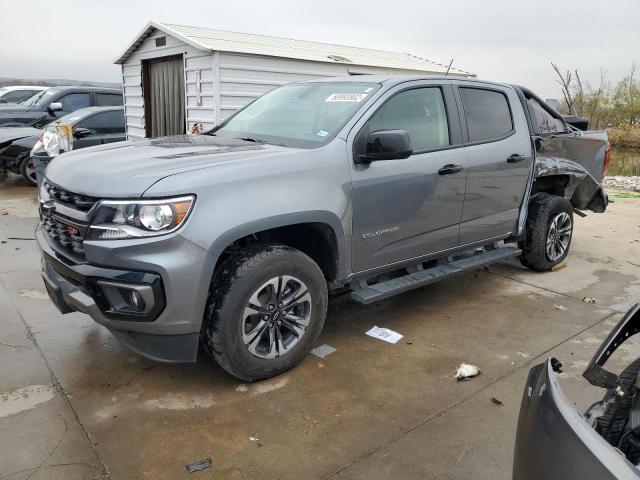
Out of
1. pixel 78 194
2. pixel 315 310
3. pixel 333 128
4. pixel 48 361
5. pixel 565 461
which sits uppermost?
pixel 333 128

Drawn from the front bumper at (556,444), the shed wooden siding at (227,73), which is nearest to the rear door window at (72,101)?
the shed wooden siding at (227,73)

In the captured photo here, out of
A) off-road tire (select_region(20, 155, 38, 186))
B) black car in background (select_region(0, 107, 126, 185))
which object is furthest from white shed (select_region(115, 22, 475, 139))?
off-road tire (select_region(20, 155, 38, 186))

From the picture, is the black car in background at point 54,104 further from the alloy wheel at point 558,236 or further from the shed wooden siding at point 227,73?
the alloy wheel at point 558,236

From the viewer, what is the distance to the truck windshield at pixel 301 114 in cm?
358

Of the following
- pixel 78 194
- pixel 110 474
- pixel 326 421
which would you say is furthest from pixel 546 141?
pixel 110 474

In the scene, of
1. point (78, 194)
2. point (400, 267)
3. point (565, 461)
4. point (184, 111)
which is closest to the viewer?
point (565, 461)

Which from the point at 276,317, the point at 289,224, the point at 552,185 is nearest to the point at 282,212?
the point at 289,224

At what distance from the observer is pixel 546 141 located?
507 centimetres

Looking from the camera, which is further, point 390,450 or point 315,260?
point 315,260

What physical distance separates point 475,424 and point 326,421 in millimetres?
809

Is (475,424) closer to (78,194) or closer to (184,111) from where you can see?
(78,194)

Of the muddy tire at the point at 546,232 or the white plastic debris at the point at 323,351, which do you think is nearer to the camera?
the white plastic debris at the point at 323,351

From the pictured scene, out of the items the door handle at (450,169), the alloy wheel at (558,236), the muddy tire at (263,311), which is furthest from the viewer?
the alloy wheel at (558,236)

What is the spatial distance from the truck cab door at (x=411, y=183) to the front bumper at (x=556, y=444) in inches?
72.3
